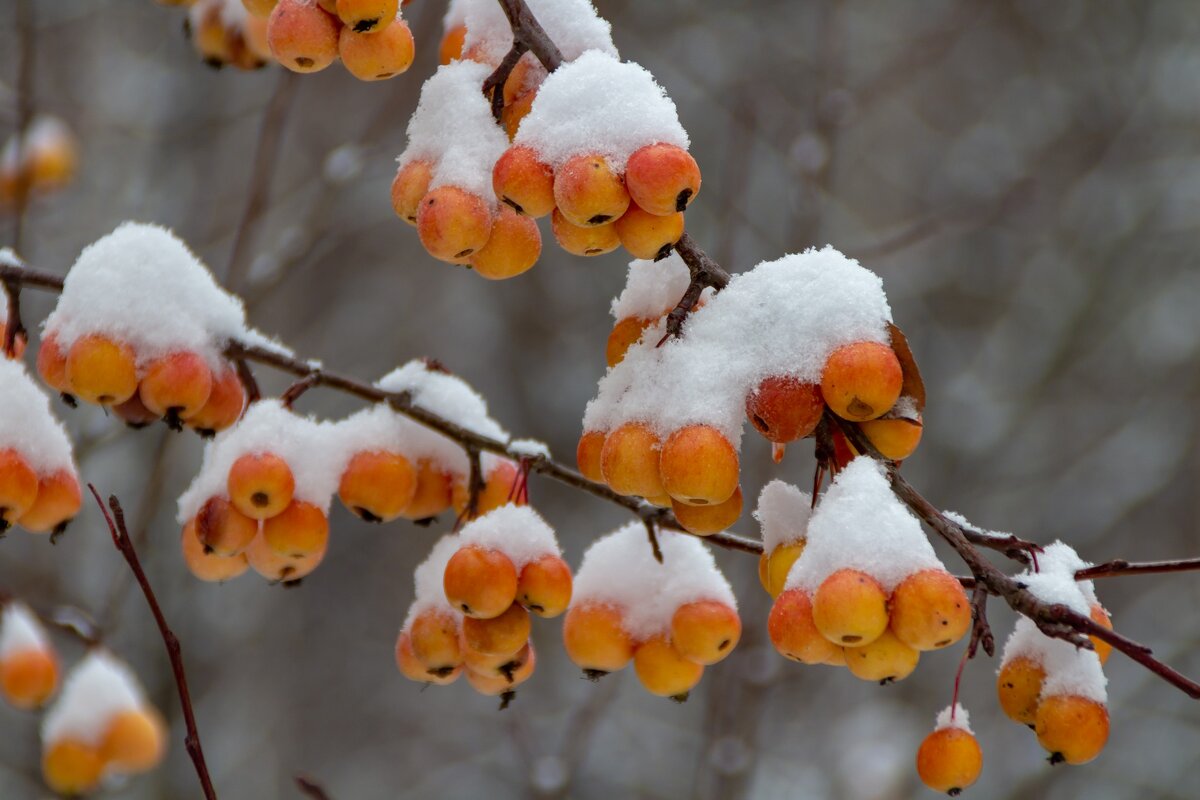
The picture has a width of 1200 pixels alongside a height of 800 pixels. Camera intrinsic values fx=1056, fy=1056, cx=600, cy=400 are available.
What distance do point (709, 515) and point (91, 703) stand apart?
6.07 ft

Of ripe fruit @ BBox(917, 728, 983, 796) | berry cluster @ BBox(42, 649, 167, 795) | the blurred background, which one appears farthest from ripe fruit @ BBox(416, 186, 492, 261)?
the blurred background

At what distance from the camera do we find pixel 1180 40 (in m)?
6.21

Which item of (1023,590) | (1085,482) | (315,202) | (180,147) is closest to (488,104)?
(1023,590)

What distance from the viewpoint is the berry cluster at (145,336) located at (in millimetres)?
1223

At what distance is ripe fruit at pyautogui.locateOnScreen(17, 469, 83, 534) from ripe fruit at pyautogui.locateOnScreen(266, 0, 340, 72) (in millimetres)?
573

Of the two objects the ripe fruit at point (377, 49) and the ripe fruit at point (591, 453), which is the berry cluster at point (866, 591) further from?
the ripe fruit at point (377, 49)

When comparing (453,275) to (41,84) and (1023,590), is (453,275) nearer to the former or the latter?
(41,84)

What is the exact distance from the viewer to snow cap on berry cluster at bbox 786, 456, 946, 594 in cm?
92

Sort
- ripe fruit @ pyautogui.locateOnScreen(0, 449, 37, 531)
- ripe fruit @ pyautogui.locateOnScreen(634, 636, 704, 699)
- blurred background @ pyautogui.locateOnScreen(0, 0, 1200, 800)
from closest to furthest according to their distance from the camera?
ripe fruit @ pyautogui.locateOnScreen(0, 449, 37, 531)
ripe fruit @ pyautogui.locateOnScreen(634, 636, 704, 699)
blurred background @ pyautogui.locateOnScreen(0, 0, 1200, 800)

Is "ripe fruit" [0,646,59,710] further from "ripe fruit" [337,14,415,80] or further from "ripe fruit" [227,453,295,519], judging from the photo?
"ripe fruit" [337,14,415,80]

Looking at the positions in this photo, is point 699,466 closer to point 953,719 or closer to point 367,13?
point 953,719

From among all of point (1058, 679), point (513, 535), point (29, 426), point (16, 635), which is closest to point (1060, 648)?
point (1058, 679)

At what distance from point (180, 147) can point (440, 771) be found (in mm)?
4010

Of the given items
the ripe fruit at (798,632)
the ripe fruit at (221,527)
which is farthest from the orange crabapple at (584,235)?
the ripe fruit at (221,527)
